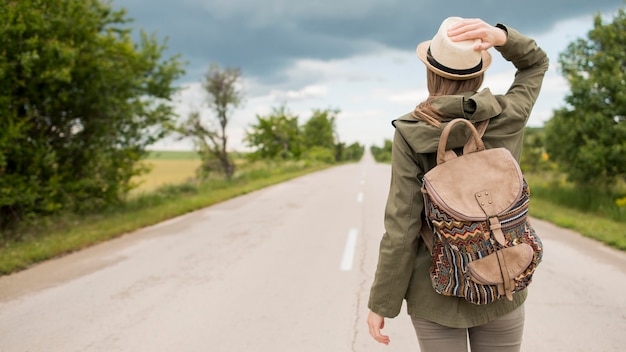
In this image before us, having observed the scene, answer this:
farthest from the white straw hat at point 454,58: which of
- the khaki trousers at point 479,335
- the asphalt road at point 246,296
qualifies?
the asphalt road at point 246,296

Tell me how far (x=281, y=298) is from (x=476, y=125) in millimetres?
3536

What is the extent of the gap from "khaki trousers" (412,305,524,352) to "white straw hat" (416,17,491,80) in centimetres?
93

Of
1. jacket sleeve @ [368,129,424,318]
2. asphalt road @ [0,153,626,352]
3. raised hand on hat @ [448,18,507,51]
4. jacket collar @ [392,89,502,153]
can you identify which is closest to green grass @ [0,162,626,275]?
asphalt road @ [0,153,626,352]

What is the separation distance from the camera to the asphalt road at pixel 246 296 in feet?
12.5

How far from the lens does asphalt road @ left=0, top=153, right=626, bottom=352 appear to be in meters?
3.80

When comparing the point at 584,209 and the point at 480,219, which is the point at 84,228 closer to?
the point at 480,219

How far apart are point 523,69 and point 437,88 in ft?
1.50

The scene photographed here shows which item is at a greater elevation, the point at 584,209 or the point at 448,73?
the point at 448,73

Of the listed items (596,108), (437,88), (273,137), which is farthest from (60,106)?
(273,137)

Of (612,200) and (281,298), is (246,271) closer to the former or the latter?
(281,298)

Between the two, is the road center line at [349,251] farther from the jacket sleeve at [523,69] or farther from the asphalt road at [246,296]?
the jacket sleeve at [523,69]

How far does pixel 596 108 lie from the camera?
11.5m

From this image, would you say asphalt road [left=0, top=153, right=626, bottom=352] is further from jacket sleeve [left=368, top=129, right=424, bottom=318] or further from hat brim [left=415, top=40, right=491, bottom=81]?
hat brim [left=415, top=40, right=491, bottom=81]

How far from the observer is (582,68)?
12.0 meters
